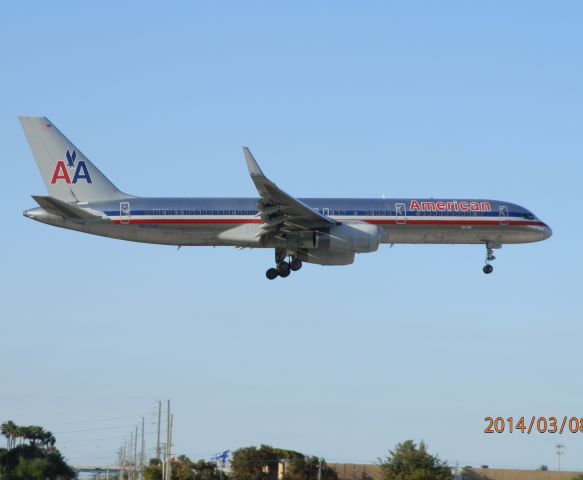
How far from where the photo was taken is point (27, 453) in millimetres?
132875

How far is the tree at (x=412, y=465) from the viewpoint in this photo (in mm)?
72562

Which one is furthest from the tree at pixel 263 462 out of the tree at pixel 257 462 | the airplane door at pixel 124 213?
the airplane door at pixel 124 213

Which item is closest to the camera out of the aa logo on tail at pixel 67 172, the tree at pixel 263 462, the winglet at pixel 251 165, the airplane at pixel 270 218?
the winglet at pixel 251 165

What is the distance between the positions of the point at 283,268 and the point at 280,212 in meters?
4.89

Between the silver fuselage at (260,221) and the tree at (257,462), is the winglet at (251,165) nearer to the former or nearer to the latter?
the silver fuselage at (260,221)

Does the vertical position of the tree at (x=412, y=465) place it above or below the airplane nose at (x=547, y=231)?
below

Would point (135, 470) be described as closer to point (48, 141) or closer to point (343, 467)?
point (343, 467)

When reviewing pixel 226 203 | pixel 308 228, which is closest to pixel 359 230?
pixel 308 228

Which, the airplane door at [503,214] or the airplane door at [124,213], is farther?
the airplane door at [503,214]

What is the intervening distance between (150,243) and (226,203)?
16.6 ft

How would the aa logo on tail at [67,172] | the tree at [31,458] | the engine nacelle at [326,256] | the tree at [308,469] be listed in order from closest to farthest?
the engine nacelle at [326,256]
the aa logo on tail at [67,172]
the tree at [308,469]
the tree at [31,458]

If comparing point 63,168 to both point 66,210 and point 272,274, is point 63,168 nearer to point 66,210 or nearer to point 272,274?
point 66,210

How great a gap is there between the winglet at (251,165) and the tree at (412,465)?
21.2m

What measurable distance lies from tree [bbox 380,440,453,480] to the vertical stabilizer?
915 inches
